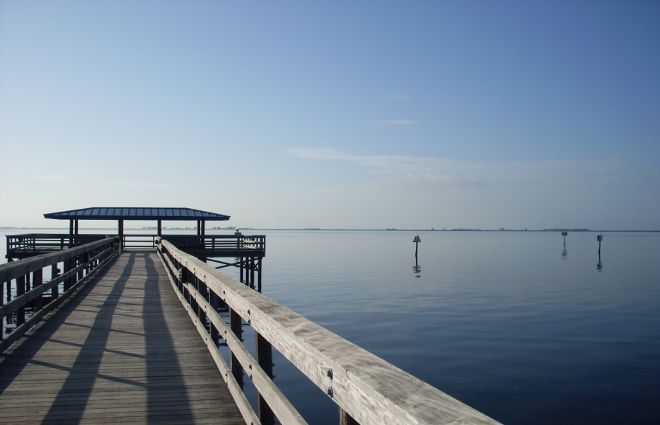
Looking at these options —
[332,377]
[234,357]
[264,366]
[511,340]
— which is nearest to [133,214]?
[511,340]

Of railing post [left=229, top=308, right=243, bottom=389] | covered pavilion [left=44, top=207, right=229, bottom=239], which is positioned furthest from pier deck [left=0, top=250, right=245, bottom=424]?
covered pavilion [left=44, top=207, right=229, bottom=239]

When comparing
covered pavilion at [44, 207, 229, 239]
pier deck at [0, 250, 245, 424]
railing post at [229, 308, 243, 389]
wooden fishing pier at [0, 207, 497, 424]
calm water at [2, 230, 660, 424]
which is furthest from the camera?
covered pavilion at [44, 207, 229, 239]

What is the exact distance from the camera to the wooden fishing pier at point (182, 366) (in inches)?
73.4

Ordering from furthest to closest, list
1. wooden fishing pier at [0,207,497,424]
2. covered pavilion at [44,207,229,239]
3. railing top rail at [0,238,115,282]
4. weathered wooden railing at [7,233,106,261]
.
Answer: covered pavilion at [44,207,229,239] → weathered wooden railing at [7,233,106,261] → railing top rail at [0,238,115,282] → wooden fishing pier at [0,207,497,424]

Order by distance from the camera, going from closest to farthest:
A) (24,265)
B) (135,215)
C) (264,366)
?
(264,366) < (24,265) < (135,215)

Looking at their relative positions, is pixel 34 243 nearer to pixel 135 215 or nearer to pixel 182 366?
pixel 135 215

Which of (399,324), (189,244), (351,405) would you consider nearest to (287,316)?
(351,405)

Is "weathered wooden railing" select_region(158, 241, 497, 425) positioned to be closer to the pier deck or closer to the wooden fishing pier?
the wooden fishing pier

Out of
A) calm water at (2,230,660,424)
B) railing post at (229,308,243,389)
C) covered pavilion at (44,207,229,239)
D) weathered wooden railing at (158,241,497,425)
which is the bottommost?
calm water at (2,230,660,424)

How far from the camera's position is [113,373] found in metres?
5.40

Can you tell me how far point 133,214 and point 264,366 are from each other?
112 ft

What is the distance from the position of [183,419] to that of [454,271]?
39.6m

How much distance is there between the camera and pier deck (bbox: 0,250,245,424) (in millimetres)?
4227

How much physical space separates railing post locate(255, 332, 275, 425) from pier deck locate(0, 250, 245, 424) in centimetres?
83
